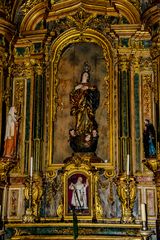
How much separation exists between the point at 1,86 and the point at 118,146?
297cm

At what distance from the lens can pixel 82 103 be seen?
10.7 metres

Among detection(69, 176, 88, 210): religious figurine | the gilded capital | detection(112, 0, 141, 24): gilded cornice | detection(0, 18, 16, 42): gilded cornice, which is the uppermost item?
detection(112, 0, 141, 24): gilded cornice

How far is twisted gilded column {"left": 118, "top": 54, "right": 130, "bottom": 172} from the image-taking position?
10174mm

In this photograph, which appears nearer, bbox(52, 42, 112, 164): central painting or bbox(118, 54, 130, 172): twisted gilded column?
bbox(118, 54, 130, 172): twisted gilded column

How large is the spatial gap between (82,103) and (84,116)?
0.98 ft

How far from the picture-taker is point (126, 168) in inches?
395

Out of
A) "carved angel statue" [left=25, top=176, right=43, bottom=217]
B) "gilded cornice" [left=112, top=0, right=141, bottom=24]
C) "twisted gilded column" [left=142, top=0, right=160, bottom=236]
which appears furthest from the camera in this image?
"gilded cornice" [left=112, top=0, right=141, bottom=24]

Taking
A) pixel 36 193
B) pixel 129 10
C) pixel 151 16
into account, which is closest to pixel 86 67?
pixel 129 10

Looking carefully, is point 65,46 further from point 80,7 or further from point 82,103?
point 82,103

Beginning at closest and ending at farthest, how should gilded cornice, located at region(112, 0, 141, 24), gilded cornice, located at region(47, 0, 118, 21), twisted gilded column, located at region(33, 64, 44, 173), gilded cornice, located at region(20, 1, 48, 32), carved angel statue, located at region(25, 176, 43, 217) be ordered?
carved angel statue, located at region(25, 176, 43, 217)
twisted gilded column, located at region(33, 64, 44, 173)
gilded cornice, located at region(112, 0, 141, 24)
gilded cornice, located at region(47, 0, 118, 21)
gilded cornice, located at region(20, 1, 48, 32)

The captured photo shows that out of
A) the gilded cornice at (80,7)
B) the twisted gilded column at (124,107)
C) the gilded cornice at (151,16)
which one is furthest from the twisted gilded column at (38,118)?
the gilded cornice at (151,16)

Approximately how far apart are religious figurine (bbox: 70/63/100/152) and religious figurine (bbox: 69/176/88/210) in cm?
77

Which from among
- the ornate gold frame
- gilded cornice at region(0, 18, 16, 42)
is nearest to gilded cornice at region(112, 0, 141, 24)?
the ornate gold frame

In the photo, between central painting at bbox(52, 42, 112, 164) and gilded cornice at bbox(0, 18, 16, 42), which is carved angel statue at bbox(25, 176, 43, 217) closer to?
central painting at bbox(52, 42, 112, 164)
